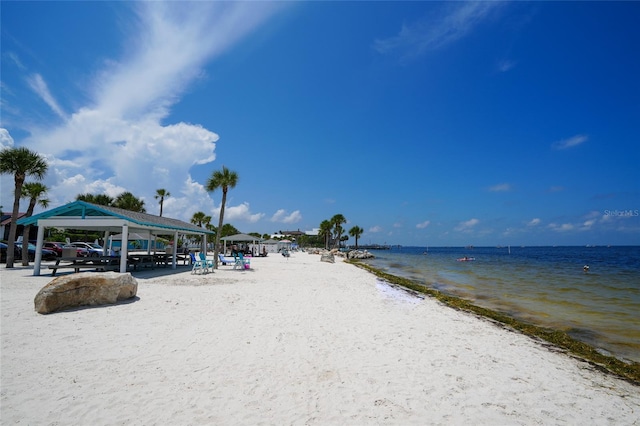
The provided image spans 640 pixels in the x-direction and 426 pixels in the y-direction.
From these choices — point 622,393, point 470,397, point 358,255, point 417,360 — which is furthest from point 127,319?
point 358,255

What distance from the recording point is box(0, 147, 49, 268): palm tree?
58.5 feet

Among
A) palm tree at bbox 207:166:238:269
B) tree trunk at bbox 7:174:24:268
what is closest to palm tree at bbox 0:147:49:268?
tree trunk at bbox 7:174:24:268

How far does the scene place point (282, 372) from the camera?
485 cm

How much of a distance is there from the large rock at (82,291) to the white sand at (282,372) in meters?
0.42

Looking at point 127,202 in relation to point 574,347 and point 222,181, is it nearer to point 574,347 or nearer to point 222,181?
point 222,181

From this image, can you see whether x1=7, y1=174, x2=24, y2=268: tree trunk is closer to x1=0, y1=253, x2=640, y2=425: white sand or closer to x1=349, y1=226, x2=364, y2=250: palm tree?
x1=0, y1=253, x2=640, y2=425: white sand

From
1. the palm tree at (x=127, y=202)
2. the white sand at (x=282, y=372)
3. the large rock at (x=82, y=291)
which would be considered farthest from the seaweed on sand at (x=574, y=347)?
the palm tree at (x=127, y=202)

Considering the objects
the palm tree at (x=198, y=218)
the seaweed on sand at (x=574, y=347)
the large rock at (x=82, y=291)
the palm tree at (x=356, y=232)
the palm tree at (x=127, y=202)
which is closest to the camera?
the seaweed on sand at (x=574, y=347)

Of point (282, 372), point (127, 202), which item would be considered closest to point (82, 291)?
point (282, 372)

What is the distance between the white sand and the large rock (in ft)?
1.38

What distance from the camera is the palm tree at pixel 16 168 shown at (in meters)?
17.8

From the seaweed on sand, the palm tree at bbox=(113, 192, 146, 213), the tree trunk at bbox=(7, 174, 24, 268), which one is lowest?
the seaweed on sand

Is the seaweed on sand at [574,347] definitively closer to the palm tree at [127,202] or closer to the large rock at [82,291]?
the large rock at [82,291]

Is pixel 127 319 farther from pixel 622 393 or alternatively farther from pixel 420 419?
pixel 622 393
